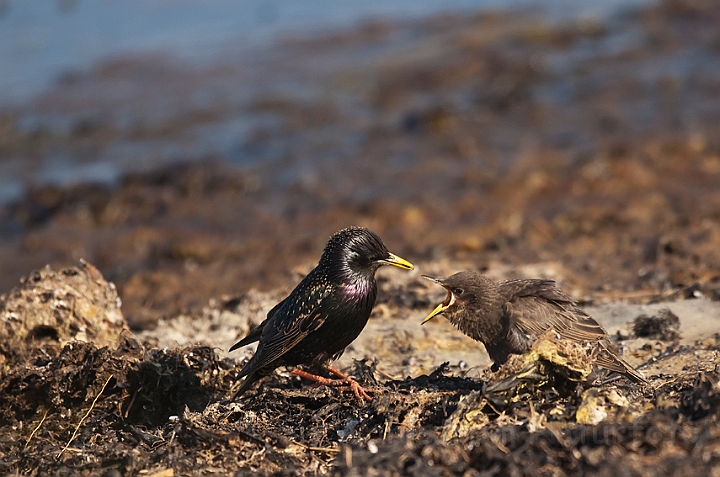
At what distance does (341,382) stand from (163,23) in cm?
1911

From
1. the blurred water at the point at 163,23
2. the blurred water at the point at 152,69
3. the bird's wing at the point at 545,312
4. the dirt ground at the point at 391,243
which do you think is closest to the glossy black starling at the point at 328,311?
the dirt ground at the point at 391,243

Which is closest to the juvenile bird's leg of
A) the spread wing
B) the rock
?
the spread wing

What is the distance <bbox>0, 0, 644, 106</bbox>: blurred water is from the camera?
20.9m

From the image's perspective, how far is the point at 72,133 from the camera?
17.4 metres

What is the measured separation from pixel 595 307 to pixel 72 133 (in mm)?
→ 12775

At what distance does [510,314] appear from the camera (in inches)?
221

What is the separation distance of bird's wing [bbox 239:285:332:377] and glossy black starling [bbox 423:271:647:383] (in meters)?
0.71

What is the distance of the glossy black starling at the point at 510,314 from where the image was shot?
18.2ft

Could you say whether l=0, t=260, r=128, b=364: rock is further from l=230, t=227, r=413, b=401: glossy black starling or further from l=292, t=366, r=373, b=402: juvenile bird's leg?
l=292, t=366, r=373, b=402: juvenile bird's leg

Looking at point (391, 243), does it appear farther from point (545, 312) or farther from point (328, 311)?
point (328, 311)

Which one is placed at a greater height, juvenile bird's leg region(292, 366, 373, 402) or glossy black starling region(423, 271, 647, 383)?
glossy black starling region(423, 271, 647, 383)

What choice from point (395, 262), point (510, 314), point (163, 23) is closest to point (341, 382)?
point (395, 262)

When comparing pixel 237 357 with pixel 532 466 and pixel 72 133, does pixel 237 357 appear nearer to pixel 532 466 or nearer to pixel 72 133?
pixel 532 466

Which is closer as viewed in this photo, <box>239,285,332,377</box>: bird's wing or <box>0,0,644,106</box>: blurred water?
<box>239,285,332,377</box>: bird's wing
